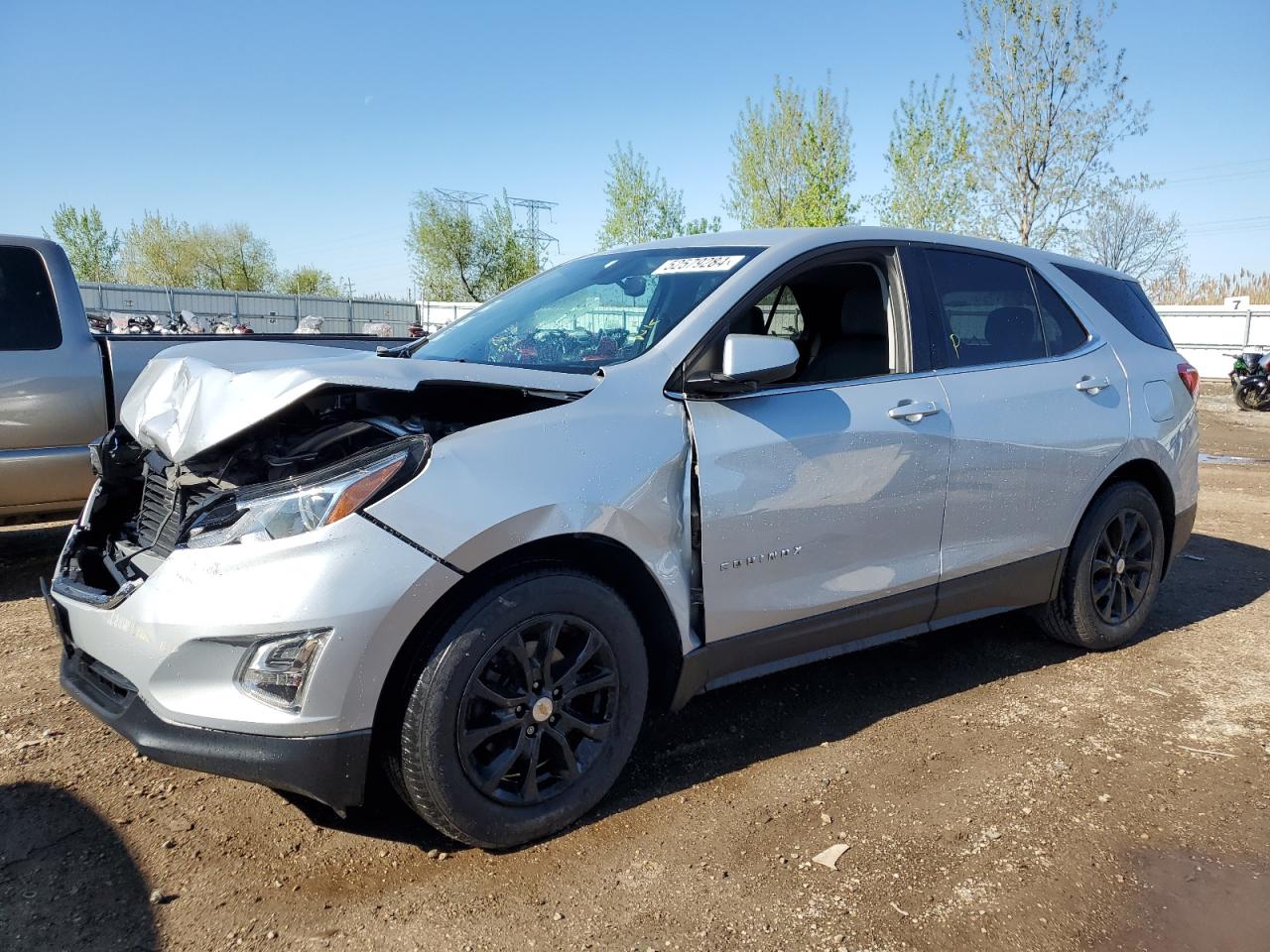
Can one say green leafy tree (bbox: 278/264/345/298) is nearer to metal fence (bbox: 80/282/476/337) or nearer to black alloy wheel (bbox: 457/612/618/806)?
metal fence (bbox: 80/282/476/337)

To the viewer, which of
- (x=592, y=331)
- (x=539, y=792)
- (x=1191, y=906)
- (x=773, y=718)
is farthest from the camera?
(x=773, y=718)

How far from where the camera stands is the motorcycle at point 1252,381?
17.7 meters

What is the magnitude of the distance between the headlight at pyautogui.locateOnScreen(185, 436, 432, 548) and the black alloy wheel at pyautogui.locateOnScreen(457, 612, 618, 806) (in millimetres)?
535

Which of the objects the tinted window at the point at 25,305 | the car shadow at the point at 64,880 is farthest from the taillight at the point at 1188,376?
the tinted window at the point at 25,305

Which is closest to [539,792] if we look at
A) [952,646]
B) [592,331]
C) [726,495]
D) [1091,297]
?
[726,495]

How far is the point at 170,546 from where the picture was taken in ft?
8.80

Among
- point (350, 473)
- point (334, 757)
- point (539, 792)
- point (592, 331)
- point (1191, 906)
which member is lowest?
point (1191, 906)

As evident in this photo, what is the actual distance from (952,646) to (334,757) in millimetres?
3181

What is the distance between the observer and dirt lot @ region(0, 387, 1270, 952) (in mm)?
2350

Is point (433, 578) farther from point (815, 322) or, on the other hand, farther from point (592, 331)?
point (815, 322)

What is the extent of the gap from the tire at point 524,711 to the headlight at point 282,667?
28 centimetres

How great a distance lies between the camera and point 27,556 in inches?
233

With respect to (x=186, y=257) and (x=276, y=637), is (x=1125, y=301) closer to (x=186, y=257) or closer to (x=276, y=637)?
(x=276, y=637)

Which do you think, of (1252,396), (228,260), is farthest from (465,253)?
(1252,396)
